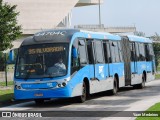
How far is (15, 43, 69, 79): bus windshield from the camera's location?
20.5m

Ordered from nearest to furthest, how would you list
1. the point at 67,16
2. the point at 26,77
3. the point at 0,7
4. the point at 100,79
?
1. the point at 26,77
2. the point at 100,79
3. the point at 0,7
4. the point at 67,16

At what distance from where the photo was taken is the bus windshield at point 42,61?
20516 millimetres

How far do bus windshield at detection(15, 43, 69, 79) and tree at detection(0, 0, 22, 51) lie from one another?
72.2 feet

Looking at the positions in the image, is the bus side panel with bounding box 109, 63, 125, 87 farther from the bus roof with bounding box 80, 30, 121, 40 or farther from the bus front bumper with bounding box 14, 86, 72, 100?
the bus front bumper with bounding box 14, 86, 72, 100

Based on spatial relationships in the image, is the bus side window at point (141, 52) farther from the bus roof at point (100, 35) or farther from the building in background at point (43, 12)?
the building in background at point (43, 12)

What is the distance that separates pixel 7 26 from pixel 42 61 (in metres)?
22.8

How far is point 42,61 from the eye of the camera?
20.8 meters

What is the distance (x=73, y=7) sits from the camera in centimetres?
10031

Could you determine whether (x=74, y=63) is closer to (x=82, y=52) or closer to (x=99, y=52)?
(x=82, y=52)

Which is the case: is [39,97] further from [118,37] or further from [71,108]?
[118,37]

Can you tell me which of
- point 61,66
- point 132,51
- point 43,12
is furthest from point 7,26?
point 43,12

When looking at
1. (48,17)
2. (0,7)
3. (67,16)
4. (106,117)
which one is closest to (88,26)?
(48,17)

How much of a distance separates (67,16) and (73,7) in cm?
700

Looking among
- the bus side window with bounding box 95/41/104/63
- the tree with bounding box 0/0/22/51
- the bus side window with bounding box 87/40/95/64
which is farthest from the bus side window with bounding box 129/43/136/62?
the tree with bounding box 0/0/22/51
